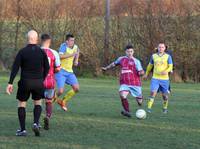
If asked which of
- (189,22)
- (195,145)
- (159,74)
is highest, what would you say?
(189,22)

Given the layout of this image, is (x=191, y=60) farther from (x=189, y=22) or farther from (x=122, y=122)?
(x=122, y=122)

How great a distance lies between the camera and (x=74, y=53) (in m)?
13.4

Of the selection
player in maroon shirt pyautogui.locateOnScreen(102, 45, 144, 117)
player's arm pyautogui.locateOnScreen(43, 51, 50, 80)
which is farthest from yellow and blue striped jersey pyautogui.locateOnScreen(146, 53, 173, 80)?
player's arm pyautogui.locateOnScreen(43, 51, 50, 80)

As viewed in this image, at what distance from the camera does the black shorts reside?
30.5ft

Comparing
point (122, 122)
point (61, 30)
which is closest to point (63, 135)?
point (122, 122)

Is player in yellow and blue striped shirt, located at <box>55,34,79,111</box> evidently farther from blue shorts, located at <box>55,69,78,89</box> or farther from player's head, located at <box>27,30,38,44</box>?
player's head, located at <box>27,30,38,44</box>

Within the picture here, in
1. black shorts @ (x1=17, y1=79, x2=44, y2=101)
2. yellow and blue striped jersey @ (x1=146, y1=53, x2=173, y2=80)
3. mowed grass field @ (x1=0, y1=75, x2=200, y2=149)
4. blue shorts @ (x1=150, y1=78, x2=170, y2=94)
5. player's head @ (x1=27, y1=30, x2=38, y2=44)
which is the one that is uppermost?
player's head @ (x1=27, y1=30, x2=38, y2=44)

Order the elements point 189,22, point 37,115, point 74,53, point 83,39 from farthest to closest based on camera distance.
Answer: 1. point 83,39
2. point 189,22
3. point 74,53
4. point 37,115

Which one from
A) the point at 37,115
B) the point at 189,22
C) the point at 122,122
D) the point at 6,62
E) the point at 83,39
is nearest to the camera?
the point at 37,115

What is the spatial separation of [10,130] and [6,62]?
29147 millimetres

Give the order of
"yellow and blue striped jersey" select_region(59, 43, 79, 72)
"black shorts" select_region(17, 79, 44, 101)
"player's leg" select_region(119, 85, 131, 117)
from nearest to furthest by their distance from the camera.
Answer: "black shorts" select_region(17, 79, 44, 101) < "player's leg" select_region(119, 85, 131, 117) < "yellow and blue striped jersey" select_region(59, 43, 79, 72)

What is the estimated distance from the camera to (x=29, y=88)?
366 inches

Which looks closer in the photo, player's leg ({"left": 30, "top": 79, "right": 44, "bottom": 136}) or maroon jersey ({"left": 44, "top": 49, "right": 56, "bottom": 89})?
player's leg ({"left": 30, "top": 79, "right": 44, "bottom": 136})

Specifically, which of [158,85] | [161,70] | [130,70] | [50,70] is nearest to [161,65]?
[161,70]
